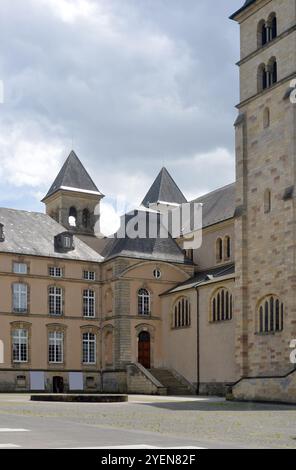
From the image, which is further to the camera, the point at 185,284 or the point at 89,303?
the point at 89,303

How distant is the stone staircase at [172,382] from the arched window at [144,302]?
468 cm

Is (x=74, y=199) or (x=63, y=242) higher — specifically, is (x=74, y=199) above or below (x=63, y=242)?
above

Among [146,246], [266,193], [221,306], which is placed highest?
[266,193]

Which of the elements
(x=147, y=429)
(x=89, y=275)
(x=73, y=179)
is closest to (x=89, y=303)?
(x=89, y=275)

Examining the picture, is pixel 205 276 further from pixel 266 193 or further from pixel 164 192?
pixel 164 192

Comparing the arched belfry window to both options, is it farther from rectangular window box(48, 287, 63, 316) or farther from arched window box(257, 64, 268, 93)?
rectangular window box(48, 287, 63, 316)

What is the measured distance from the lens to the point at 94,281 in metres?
62.3

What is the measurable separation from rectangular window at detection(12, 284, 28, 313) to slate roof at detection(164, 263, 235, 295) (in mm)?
10870

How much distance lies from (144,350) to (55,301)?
777 cm

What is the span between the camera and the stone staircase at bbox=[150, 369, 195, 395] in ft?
181

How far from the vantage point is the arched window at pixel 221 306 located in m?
51.8

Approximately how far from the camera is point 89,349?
61344 millimetres
